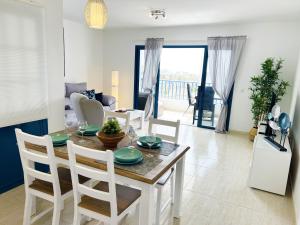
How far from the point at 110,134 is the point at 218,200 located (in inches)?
62.1

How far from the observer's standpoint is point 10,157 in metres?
2.48

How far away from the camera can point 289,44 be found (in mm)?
4602

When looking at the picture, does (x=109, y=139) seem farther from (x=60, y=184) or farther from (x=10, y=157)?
(x=10, y=157)

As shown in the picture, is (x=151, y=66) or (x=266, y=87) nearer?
(x=266, y=87)

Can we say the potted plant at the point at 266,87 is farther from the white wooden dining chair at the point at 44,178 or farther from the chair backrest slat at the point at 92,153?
the chair backrest slat at the point at 92,153

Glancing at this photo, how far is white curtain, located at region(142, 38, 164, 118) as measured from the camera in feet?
19.3

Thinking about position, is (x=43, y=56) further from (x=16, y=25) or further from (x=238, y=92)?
(x=238, y=92)

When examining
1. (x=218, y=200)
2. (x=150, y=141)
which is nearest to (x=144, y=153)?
(x=150, y=141)

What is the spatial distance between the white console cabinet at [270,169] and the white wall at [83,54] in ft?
15.8

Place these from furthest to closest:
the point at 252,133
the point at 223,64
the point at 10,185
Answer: the point at 223,64
the point at 252,133
the point at 10,185

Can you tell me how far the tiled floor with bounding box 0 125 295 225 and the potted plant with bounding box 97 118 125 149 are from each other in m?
0.82

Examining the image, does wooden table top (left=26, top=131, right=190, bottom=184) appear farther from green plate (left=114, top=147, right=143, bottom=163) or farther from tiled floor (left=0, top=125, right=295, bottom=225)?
tiled floor (left=0, top=125, right=295, bottom=225)

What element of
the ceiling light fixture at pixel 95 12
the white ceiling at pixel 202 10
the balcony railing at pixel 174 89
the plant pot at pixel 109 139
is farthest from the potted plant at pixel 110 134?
the balcony railing at pixel 174 89

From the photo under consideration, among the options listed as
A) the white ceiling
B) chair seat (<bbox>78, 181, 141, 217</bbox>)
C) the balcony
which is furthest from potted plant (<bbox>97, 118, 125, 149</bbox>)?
the balcony
